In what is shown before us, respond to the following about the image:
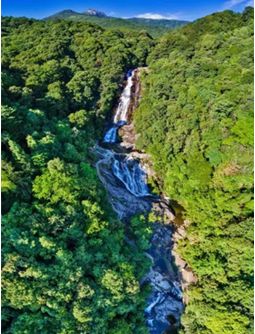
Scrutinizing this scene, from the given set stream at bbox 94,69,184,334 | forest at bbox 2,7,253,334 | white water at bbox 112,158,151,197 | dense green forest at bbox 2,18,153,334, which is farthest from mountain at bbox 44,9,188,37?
dense green forest at bbox 2,18,153,334

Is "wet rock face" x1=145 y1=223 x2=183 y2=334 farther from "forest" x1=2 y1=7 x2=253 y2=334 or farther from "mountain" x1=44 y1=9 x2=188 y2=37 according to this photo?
"mountain" x1=44 y1=9 x2=188 y2=37

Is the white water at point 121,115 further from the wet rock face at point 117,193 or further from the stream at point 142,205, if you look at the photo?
the wet rock face at point 117,193

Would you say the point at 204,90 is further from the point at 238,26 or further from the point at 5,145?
the point at 5,145

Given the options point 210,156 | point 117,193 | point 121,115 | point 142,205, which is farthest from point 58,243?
point 121,115

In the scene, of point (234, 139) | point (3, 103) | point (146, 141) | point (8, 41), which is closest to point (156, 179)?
point (146, 141)

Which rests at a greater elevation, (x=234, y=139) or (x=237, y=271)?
(x=234, y=139)

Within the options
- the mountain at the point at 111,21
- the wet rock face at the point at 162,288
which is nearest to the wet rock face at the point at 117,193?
the wet rock face at the point at 162,288

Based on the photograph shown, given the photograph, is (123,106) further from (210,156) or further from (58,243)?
(58,243)
